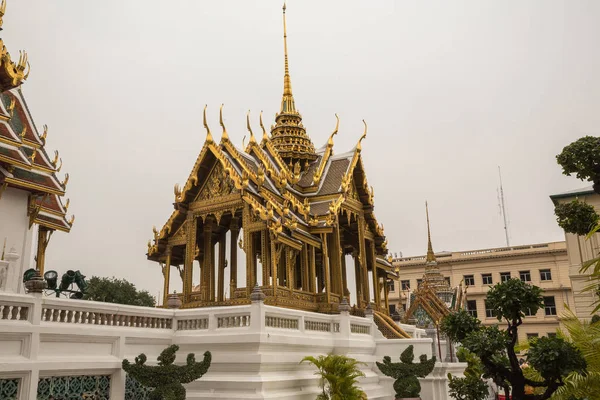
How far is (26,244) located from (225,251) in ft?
16.1

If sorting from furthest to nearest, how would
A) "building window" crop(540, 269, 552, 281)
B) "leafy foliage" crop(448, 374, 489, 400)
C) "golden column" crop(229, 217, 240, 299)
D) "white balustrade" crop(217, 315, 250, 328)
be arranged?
"building window" crop(540, 269, 552, 281) → "golden column" crop(229, 217, 240, 299) → "white balustrade" crop(217, 315, 250, 328) → "leafy foliage" crop(448, 374, 489, 400)

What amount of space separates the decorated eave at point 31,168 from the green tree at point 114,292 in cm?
1495

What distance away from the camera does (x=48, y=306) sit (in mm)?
8555

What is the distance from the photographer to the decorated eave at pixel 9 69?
11.8 m

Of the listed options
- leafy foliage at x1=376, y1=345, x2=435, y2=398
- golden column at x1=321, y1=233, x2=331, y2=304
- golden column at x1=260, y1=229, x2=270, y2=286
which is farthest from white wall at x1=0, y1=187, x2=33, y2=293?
leafy foliage at x1=376, y1=345, x2=435, y2=398

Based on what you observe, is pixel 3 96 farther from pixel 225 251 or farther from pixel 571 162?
pixel 571 162

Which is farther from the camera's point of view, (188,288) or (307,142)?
(307,142)

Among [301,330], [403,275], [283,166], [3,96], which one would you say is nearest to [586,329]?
[301,330]

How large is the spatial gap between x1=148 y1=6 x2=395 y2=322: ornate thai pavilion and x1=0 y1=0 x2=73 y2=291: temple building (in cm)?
300

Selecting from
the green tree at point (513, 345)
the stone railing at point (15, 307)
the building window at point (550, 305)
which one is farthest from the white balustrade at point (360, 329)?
the building window at point (550, 305)

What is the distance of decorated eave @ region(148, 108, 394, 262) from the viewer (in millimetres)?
13844

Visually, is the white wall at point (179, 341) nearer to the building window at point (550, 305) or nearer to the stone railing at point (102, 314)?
the stone railing at point (102, 314)

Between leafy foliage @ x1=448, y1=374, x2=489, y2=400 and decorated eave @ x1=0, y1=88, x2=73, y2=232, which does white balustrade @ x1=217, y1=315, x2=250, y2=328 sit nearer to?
leafy foliage @ x1=448, y1=374, x2=489, y2=400

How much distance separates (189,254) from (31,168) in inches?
161
